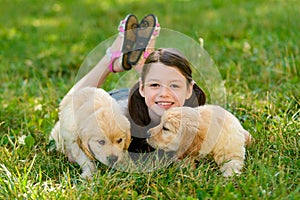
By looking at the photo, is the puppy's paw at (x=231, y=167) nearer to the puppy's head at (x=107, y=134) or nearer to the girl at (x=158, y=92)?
the girl at (x=158, y=92)

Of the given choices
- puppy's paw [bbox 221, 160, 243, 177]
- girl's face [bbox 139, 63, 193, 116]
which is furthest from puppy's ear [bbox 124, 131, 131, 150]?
puppy's paw [bbox 221, 160, 243, 177]

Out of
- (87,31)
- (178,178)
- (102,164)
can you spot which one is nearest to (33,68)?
(87,31)

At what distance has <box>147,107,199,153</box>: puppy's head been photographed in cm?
279

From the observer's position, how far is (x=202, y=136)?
9.45 ft

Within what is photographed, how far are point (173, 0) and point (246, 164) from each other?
6.02 m

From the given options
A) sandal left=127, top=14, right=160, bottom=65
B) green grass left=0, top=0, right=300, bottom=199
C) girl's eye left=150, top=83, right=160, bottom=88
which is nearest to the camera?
green grass left=0, top=0, right=300, bottom=199

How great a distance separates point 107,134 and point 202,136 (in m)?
0.50

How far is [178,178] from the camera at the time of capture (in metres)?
2.88

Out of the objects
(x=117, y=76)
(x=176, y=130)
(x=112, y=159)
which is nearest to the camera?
(x=176, y=130)

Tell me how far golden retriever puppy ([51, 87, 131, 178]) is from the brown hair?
10 centimetres

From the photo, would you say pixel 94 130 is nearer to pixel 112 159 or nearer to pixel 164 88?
pixel 112 159

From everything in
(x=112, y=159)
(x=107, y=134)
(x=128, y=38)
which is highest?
(x=128, y=38)

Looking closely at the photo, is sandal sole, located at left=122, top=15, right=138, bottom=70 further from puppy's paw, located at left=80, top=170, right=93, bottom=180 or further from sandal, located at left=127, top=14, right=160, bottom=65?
puppy's paw, located at left=80, top=170, right=93, bottom=180

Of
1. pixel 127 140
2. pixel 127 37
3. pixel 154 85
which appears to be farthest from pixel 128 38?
pixel 127 140
